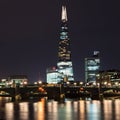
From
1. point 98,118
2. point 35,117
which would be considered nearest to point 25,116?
point 35,117

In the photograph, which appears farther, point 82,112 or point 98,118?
point 82,112

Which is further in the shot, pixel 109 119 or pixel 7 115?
pixel 7 115

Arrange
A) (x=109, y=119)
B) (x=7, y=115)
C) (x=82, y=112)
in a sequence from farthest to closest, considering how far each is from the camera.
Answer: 1. (x=82, y=112)
2. (x=7, y=115)
3. (x=109, y=119)

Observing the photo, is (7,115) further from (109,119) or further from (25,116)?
(109,119)

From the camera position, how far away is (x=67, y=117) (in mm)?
112500

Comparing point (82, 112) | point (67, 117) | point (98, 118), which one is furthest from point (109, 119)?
point (82, 112)

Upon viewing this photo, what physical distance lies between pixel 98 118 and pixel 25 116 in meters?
14.0

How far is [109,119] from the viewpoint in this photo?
106125 mm

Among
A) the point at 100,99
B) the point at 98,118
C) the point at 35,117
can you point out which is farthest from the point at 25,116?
the point at 100,99

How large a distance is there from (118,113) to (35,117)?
681 inches

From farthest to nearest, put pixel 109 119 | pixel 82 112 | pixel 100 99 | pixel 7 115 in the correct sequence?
pixel 100 99 → pixel 82 112 → pixel 7 115 → pixel 109 119

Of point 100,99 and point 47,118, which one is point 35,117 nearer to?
point 47,118

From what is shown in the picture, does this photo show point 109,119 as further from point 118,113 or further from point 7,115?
point 7,115

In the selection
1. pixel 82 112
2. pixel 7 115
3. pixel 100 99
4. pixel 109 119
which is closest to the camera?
pixel 109 119
